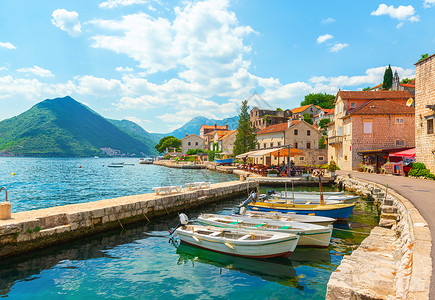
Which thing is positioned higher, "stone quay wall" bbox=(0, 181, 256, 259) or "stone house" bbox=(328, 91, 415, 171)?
"stone house" bbox=(328, 91, 415, 171)

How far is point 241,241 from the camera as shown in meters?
9.13

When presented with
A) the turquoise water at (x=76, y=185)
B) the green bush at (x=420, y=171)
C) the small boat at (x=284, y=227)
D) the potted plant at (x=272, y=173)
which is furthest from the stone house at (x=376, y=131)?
the small boat at (x=284, y=227)

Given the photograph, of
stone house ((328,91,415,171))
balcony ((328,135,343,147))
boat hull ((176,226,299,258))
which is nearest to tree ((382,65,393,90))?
stone house ((328,91,415,171))

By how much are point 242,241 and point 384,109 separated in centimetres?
3380

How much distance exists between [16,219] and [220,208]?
11824 millimetres

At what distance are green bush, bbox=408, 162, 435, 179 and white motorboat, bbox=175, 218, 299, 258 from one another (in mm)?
19709

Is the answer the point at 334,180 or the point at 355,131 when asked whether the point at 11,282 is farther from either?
the point at 355,131

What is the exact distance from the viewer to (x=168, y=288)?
297 inches

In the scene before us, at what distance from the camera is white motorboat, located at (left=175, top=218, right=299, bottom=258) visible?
896 cm

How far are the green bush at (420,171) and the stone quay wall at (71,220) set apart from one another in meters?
19.6

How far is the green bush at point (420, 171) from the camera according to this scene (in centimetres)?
2234

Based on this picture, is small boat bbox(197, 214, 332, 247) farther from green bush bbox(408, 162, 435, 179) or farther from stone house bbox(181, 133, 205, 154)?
stone house bbox(181, 133, 205, 154)

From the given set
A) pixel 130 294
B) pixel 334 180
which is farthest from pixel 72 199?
pixel 334 180

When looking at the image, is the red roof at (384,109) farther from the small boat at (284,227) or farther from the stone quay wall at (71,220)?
the small boat at (284,227)
